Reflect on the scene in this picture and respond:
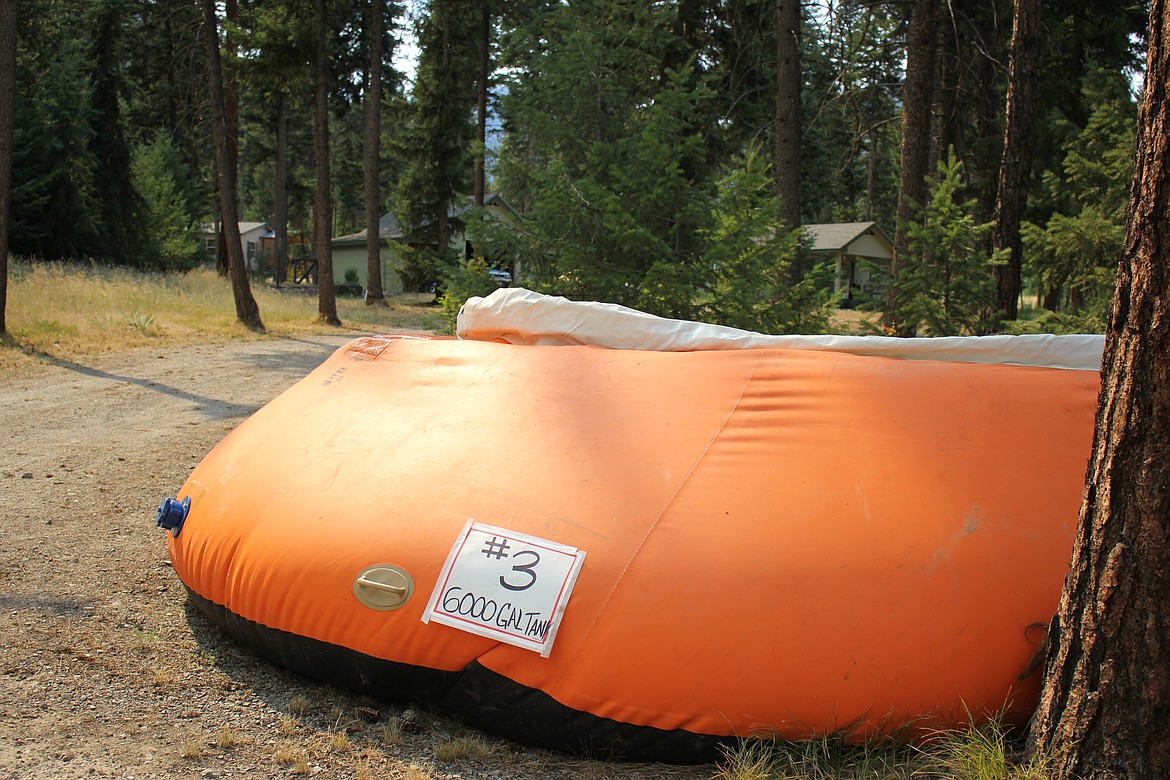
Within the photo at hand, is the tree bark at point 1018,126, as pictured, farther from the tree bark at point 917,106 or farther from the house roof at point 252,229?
the house roof at point 252,229

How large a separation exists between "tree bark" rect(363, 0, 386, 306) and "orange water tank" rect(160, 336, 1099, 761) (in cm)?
2091

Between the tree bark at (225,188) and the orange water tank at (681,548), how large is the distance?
15.2 meters

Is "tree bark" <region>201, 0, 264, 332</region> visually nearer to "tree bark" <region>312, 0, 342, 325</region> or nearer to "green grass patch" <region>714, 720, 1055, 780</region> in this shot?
"tree bark" <region>312, 0, 342, 325</region>

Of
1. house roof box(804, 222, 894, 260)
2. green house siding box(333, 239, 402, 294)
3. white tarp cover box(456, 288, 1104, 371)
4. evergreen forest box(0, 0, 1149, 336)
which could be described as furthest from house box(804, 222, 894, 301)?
white tarp cover box(456, 288, 1104, 371)

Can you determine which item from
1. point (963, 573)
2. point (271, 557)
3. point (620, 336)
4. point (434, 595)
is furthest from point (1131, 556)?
point (271, 557)

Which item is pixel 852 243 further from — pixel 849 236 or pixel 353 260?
pixel 353 260

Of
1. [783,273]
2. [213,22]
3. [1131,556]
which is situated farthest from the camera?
[213,22]

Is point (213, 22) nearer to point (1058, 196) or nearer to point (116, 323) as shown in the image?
point (116, 323)

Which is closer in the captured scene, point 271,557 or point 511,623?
point 511,623

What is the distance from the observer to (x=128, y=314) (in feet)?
54.1

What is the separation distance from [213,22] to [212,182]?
3006cm

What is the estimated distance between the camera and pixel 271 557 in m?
3.23

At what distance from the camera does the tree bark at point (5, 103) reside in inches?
468

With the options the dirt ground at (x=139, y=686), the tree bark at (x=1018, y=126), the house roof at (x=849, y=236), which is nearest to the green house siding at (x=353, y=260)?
the house roof at (x=849, y=236)
